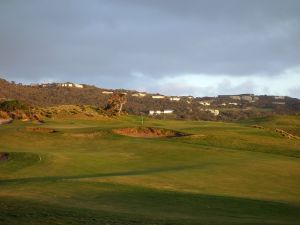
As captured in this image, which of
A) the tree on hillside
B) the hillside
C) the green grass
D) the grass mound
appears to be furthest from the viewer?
the hillside

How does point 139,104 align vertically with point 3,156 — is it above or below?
above

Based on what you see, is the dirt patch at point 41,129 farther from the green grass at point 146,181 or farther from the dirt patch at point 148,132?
the dirt patch at point 148,132

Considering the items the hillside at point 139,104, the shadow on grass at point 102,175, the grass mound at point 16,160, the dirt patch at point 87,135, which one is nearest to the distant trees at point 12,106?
the dirt patch at point 87,135

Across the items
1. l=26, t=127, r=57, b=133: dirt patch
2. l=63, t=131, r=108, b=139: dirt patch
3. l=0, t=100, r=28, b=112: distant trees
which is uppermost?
l=0, t=100, r=28, b=112: distant trees

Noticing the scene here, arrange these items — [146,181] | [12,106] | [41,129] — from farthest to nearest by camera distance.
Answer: [12,106] → [41,129] → [146,181]

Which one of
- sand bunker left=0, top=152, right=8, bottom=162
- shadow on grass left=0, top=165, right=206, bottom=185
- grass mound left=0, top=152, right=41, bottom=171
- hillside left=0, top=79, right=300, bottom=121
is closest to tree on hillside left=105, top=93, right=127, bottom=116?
hillside left=0, top=79, right=300, bottom=121

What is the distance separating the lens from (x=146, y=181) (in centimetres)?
2734

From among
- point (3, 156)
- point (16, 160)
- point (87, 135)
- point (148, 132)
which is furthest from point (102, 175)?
point (148, 132)

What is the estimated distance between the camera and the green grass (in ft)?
59.2

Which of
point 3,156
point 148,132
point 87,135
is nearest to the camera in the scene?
point 3,156

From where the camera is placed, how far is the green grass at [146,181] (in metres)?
18.0

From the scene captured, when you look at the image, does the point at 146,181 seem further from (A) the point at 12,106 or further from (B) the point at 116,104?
(B) the point at 116,104

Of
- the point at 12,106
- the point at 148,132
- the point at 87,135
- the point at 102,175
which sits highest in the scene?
the point at 12,106

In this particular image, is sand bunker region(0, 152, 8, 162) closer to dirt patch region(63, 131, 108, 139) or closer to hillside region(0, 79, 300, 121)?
dirt patch region(63, 131, 108, 139)
